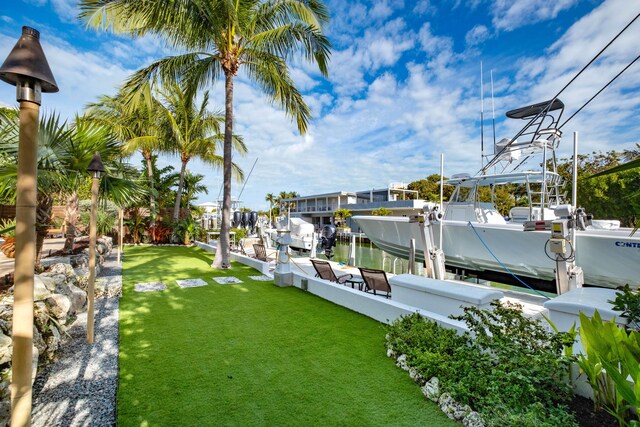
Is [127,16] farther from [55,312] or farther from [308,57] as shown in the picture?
[55,312]

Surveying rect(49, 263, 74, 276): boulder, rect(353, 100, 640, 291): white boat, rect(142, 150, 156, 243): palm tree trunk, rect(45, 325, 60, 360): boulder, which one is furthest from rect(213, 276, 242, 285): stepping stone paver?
rect(142, 150, 156, 243): palm tree trunk

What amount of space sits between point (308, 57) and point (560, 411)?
954 centimetres

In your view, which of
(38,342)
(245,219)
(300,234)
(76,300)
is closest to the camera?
(38,342)

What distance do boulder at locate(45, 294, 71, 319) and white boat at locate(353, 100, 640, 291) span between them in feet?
23.2

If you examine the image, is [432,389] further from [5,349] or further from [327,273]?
[327,273]

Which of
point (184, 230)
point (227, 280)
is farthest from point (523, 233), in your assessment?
point (184, 230)

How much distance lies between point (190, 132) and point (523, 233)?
1626 cm

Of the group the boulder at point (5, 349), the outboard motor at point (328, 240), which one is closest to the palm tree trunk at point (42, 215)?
the boulder at point (5, 349)

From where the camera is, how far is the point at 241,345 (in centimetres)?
370

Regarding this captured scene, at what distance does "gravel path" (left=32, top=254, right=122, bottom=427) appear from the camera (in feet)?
7.65

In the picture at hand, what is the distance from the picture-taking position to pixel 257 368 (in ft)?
10.4

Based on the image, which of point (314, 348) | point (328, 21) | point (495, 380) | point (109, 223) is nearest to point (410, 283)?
point (314, 348)

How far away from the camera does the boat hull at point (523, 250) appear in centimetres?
574

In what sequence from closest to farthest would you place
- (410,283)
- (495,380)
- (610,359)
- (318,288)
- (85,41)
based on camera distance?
(610,359) < (495,380) < (410,283) < (318,288) < (85,41)
